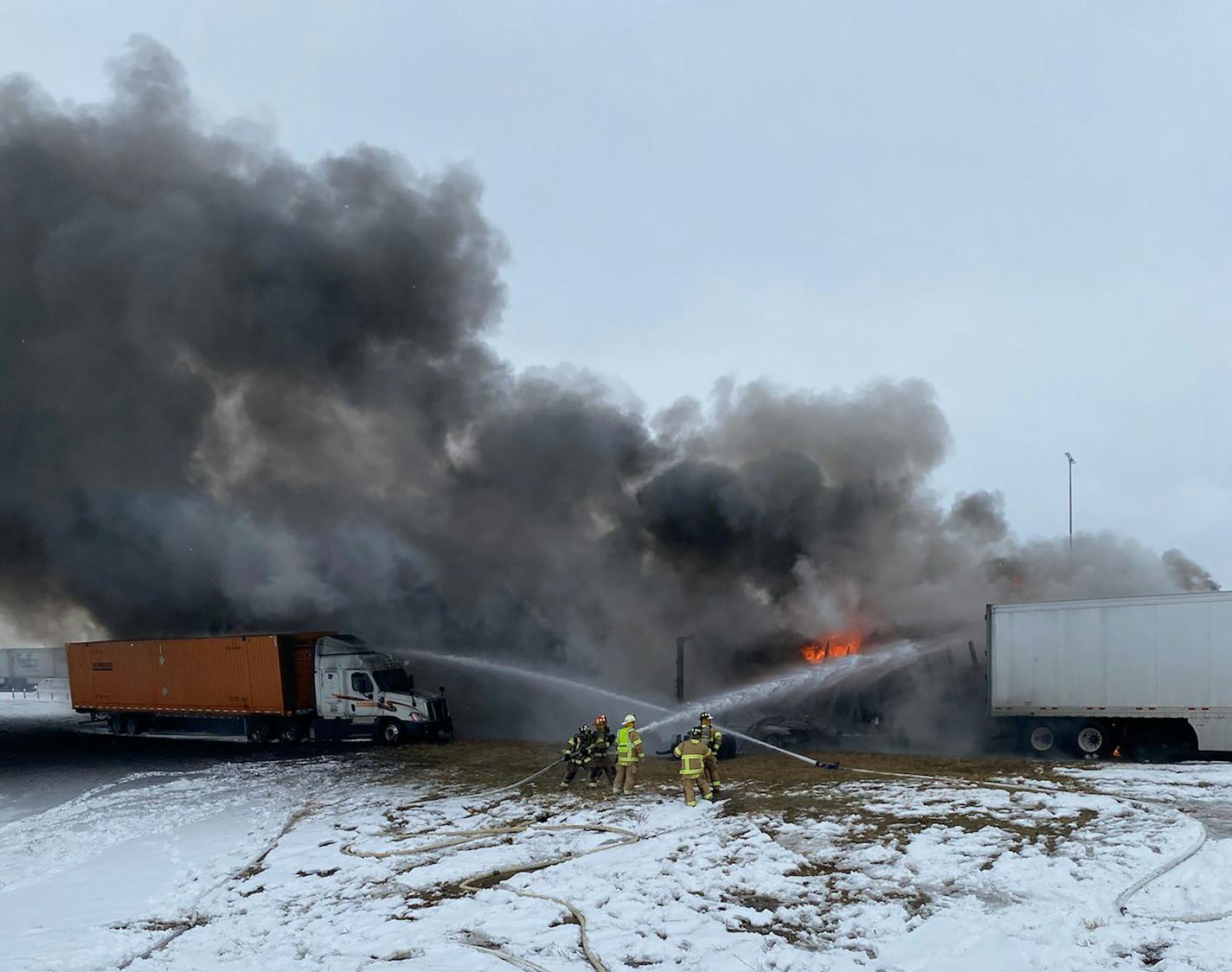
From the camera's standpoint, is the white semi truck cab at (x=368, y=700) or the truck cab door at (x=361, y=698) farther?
the truck cab door at (x=361, y=698)

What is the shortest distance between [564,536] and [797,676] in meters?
14.9

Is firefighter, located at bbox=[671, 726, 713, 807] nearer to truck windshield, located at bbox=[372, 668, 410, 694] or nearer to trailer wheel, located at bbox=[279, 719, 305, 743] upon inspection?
truck windshield, located at bbox=[372, 668, 410, 694]

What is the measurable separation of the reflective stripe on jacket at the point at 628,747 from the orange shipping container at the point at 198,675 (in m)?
13.8

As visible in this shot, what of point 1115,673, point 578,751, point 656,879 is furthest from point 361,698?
point 1115,673

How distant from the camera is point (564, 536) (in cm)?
4031

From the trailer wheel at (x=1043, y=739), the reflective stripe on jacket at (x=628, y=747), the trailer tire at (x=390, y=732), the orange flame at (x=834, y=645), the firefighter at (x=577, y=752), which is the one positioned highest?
the reflective stripe on jacket at (x=628, y=747)

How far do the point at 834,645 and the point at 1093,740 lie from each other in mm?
13530

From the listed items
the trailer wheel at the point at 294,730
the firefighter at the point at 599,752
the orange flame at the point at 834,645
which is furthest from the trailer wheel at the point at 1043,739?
the trailer wheel at the point at 294,730

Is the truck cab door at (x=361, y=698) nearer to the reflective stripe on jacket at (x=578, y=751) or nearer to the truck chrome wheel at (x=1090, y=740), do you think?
the reflective stripe on jacket at (x=578, y=751)

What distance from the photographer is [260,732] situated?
2664 cm

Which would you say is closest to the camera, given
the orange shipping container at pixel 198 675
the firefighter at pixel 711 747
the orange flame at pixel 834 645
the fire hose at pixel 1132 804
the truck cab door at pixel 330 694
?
the fire hose at pixel 1132 804

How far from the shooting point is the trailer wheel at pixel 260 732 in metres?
26.5

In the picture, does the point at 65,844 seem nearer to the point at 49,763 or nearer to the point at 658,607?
the point at 49,763

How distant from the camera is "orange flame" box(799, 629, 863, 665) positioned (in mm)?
31702
